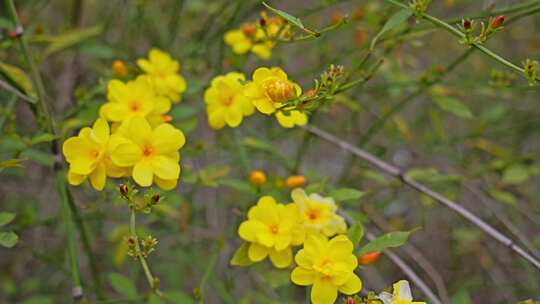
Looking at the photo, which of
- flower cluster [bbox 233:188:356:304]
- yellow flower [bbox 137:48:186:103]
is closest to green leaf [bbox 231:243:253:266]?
flower cluster [bbox 233:188:356:304]

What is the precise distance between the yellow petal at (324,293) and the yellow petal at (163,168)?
357 mm

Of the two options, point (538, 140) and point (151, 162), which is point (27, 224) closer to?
point (151, 162)

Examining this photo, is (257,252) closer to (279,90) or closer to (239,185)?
(239,185)

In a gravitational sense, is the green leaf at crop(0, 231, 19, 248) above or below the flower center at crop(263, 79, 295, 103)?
below

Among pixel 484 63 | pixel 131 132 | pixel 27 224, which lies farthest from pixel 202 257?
pixel 484 63

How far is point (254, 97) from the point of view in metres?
1.35

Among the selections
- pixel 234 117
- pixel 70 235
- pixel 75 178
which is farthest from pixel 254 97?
pixel 70 235

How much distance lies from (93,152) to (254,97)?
35 centimetres

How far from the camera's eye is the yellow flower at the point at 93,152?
1.32 meters

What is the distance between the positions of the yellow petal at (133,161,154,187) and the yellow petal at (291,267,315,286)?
1.12 feet

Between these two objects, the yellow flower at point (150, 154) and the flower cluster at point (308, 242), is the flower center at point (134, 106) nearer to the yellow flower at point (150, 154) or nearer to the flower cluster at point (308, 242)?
the yellow flower at point (150, 154)

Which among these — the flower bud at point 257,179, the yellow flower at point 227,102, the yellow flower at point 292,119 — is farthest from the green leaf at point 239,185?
the yellow flower at point 292,119

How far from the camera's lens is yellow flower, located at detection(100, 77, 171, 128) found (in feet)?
4.91

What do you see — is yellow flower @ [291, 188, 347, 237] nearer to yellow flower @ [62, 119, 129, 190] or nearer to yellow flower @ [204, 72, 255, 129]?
yellow flower @ [204, 72, 255, 129]
